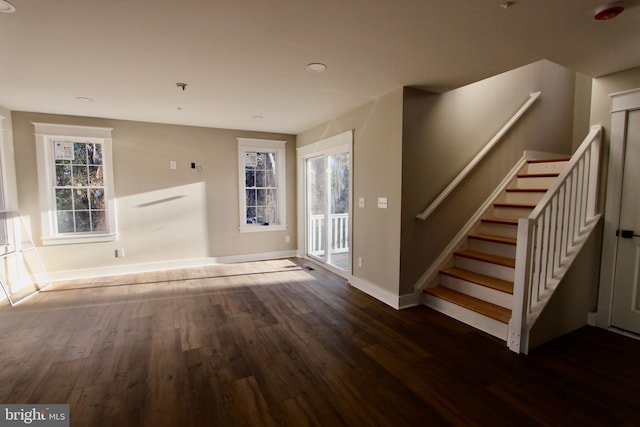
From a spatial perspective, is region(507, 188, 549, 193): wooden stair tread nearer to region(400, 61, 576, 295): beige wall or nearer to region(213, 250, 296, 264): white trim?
region(400, 61, 576, 295): beige wall

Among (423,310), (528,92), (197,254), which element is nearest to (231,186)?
(197,254)

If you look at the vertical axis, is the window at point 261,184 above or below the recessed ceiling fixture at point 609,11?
below

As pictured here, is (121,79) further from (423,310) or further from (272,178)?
(423,310)

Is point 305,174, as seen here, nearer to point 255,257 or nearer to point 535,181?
point 255,257

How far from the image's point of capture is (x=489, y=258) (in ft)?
10.7

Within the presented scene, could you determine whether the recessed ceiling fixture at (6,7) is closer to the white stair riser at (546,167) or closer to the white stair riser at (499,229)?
the white stair riser at (499,229)

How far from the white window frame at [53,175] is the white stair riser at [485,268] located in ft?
16.4

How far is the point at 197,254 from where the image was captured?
5.23m

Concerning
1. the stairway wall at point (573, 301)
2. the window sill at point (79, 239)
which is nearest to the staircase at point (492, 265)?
the stairway wall at point (573, 301)

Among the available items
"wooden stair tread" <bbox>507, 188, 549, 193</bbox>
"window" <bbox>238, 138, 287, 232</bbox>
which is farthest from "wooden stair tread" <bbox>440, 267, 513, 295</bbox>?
"window" <bbox>238, 138, 287, 232</bbox>

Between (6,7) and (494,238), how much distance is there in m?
4.46

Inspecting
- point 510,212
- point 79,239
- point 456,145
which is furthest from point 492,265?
point 79,239

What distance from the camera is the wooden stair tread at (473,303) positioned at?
2703mm

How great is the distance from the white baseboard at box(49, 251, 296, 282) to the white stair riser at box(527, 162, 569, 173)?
4.15 m
